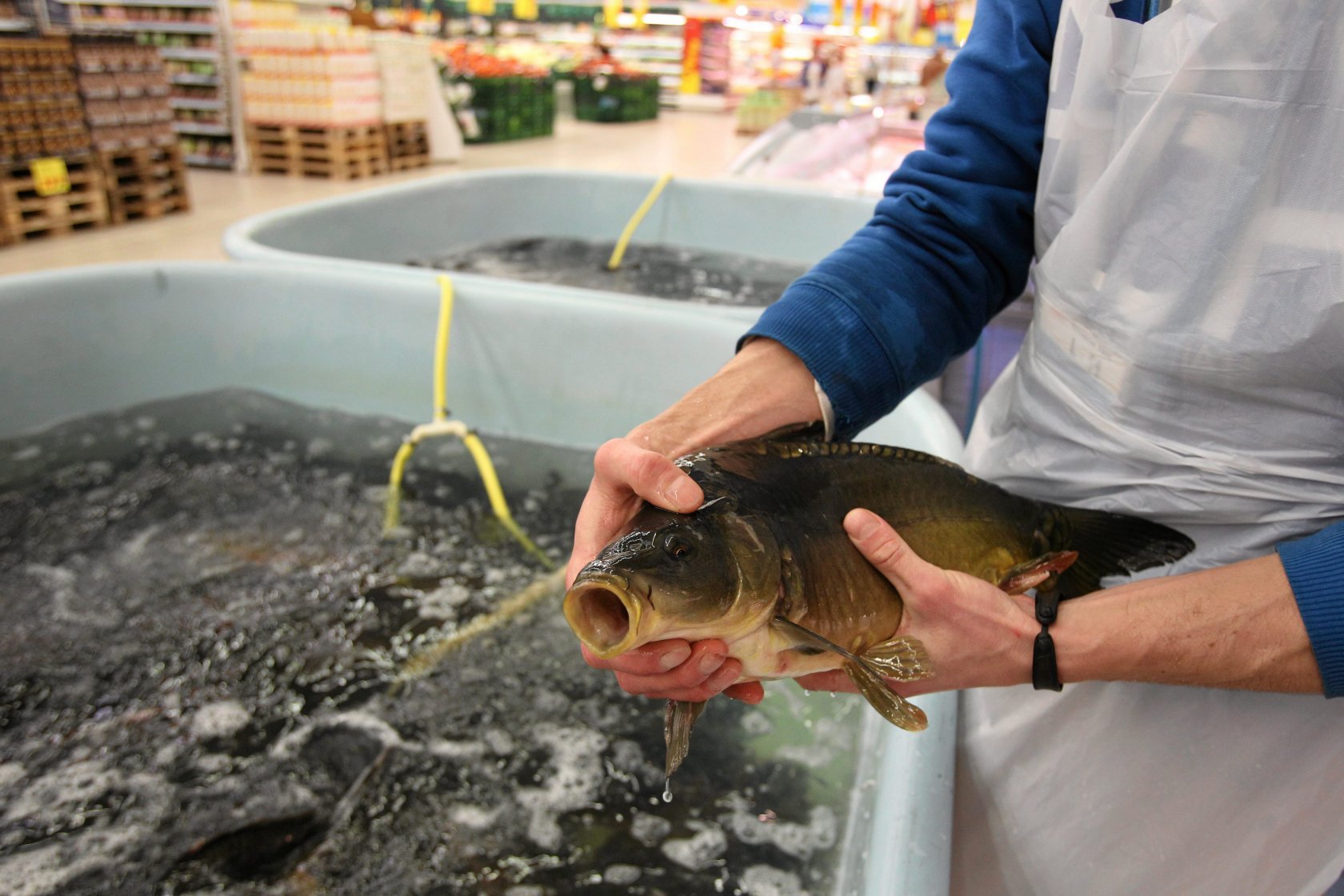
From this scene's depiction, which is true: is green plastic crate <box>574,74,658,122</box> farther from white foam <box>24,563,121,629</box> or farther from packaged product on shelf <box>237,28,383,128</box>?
white foam <box>24,563,121,629</box>

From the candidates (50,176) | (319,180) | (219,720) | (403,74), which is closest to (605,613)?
(219,720)

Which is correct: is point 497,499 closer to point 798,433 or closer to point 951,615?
point 798,433

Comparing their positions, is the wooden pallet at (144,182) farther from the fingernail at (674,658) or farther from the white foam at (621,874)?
the fingernail at (674,658)

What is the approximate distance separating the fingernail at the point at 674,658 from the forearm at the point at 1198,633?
1.09 ft

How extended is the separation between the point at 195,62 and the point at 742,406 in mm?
7242

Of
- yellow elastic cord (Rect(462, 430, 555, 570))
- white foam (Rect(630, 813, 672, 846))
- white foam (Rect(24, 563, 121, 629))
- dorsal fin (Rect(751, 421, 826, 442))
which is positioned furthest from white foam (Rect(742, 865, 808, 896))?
white foam (Rect(24, 563, 121, 629))

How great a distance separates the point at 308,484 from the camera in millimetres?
2322

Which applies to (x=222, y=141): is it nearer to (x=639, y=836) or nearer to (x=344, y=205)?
(x=344, y=205)

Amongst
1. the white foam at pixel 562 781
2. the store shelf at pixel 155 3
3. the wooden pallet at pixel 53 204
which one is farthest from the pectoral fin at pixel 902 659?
the store shelf at pixel 155 3

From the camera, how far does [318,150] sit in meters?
6.18

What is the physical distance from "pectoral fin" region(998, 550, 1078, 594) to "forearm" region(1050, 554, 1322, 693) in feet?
0.17

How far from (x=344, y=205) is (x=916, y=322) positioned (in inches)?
128

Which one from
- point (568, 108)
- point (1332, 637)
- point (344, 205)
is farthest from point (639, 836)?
point (568, 108)

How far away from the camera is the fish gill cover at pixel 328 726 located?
4.20ft
